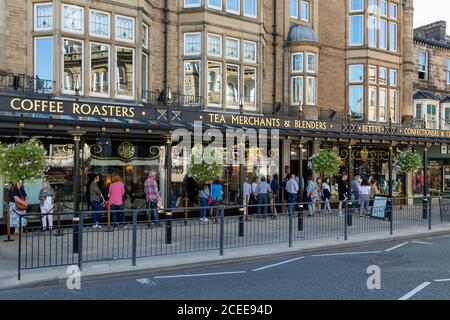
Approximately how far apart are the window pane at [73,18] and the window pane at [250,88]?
722 centimetres

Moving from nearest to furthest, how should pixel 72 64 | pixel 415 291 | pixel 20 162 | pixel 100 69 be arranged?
pixel 415 291 < pixel 20 162 < pixel 72 64 < pixel 100 69

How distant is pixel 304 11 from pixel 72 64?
40.0 feet

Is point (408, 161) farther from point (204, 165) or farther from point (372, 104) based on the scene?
point (204, 165)

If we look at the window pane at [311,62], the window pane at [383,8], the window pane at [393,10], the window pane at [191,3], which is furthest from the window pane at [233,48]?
the window pane at [393,10]

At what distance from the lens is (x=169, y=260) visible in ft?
32.9

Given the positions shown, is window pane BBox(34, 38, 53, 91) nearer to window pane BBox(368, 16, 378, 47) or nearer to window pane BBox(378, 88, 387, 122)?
window pane BBox(368, 16, 378, 47)

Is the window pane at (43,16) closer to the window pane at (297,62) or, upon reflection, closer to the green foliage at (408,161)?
the window pane at (297,62)

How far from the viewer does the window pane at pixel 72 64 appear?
14844 mm

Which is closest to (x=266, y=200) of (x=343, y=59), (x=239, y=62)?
(x=239, y=62)

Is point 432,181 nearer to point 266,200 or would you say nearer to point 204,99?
point 266,200

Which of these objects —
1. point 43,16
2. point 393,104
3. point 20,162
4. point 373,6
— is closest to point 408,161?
point 393,104

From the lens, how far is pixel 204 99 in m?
18.1

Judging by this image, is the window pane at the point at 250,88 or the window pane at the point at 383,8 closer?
the window pane at the point at 250,88
